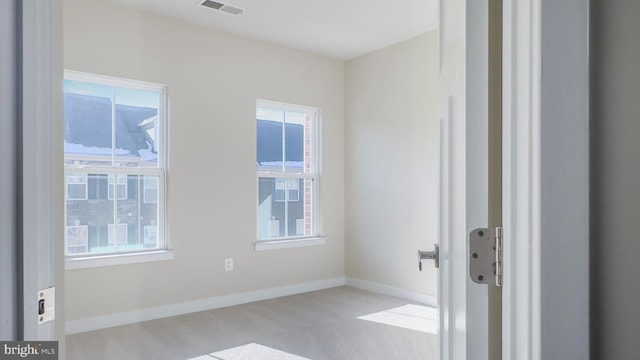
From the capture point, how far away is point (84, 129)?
335cm

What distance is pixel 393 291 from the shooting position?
14.2ft

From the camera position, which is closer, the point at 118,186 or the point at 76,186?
the point at 76,186

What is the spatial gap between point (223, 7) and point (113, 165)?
1.62 metres

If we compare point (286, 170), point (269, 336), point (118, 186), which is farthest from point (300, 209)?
point (118, 186)

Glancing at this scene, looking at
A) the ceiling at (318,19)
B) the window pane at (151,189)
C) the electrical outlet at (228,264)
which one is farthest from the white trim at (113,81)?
the electrical outlet at (228,264)

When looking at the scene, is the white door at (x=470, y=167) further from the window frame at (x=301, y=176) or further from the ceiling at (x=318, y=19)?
the window frame at (x=301, y=176)

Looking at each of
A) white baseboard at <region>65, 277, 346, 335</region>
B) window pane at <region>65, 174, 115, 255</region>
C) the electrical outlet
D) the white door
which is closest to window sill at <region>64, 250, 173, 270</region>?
window pane at <region>65, 174, 115, 255</region>

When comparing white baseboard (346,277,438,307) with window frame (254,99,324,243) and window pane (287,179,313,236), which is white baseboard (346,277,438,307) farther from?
window pane (287,179,313,236)

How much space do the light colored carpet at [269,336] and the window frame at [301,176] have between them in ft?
2.30

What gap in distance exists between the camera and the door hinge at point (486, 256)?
0.65 meters

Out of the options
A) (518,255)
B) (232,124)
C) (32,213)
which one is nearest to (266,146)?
(232,124)

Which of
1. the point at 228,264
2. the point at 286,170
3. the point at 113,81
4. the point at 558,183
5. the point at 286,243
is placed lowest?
the point at 228,264

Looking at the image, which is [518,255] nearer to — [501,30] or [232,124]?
[501,30]

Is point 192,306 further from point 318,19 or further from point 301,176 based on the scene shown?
point 318,19
